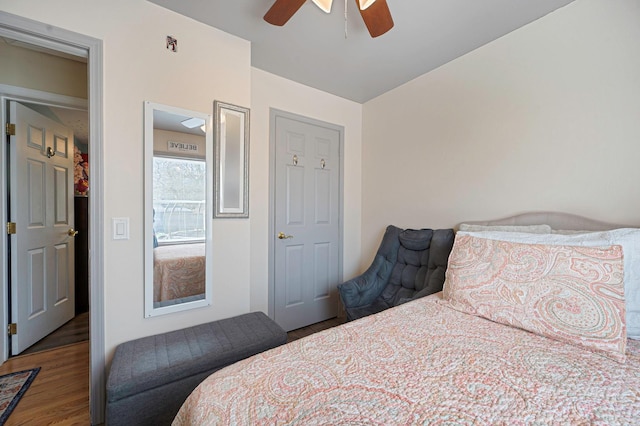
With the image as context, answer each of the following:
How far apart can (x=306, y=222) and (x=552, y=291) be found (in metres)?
2.03

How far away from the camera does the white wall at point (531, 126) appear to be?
1.47 meters

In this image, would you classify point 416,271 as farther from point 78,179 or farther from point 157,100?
point 78,179

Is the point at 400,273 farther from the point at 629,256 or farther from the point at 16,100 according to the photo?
the point at 16,100

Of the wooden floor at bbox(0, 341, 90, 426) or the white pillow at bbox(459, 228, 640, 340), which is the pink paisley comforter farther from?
the wooden floor at bbox(0, 341, 90, 426)

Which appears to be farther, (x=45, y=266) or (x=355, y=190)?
(x=355, y=190)

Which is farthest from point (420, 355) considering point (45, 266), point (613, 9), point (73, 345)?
point (45, 266)

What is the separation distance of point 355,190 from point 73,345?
3.09 meters

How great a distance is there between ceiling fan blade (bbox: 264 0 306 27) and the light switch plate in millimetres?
1452

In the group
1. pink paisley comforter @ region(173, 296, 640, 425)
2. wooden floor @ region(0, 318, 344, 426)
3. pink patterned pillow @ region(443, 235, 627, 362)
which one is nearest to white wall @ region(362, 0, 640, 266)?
pink patterned pillow @ region(443, 235, 627, 362)

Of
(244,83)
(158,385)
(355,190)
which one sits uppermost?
(244,83)

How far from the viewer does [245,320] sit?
188cm

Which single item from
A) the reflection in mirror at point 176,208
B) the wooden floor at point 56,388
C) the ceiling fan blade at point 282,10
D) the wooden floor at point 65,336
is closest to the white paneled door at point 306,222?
the reflection in mirror at point 176,208

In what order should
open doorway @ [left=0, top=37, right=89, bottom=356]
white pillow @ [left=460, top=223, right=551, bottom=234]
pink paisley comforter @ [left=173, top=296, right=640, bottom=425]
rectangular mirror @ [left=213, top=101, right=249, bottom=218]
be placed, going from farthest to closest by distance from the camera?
open doorway @ [left=0, top=37, right=89, bottom=356]
rectangular mirror @ [left=213, top=101, right=249, bottom=218]
white pillow @ [left=460, top=223, right=551, bottom=234]
pink paisley comforter @ [left=173, top=296, right=640, bottom=425]

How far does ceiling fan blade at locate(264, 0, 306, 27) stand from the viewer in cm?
140
